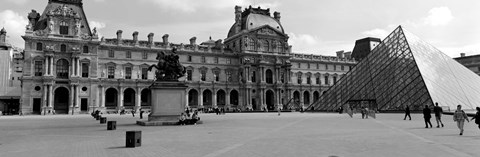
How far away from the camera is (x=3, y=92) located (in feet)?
232

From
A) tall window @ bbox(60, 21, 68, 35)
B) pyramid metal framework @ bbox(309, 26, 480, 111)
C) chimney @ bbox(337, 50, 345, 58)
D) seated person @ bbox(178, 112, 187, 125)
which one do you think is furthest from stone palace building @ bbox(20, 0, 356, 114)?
seated person @ bbox(178, 112, 187, 125)

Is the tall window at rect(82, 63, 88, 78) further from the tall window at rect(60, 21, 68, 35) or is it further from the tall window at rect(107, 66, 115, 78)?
the tall window at rect(60, 21, 68, 35)

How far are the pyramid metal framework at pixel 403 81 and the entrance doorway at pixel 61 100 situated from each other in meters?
34.7

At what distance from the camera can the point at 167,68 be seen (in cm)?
2236

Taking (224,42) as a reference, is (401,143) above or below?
below

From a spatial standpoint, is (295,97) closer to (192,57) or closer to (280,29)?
(280,29)

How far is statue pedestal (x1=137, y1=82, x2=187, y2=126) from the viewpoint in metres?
21.6

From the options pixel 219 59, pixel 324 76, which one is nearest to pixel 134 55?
pixel 219 59

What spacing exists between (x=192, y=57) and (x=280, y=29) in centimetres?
1984

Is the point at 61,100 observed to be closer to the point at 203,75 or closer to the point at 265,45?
the point at 203,75

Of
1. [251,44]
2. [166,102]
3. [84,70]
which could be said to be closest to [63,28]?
[84,70]

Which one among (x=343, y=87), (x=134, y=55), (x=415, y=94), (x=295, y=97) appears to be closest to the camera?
(x=415, y=94)

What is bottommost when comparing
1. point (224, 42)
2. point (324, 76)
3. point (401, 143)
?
point (401, 143)

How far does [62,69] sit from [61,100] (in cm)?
456
